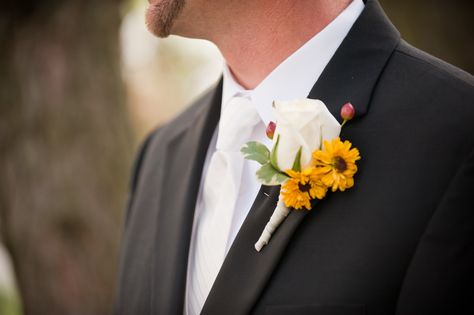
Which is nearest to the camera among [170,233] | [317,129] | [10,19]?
[317,129]

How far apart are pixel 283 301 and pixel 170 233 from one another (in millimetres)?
770

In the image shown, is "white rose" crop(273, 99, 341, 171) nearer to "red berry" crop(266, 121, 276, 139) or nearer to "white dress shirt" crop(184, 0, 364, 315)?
"red berry" crop(266, 121, 276, 139)

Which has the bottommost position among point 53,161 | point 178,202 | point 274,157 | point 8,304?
point 8,304

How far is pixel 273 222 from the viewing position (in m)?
1.76

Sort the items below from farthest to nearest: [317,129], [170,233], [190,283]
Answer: [170,233], [190,283], [317,129]

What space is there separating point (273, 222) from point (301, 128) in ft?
1.17

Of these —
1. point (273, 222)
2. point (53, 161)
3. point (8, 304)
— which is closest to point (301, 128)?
point (273, 222)

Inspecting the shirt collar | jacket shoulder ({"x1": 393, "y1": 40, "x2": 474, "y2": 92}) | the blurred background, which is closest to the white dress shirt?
the shirt collar

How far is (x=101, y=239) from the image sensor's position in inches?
172

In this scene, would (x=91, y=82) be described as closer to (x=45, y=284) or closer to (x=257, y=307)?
(x=45, y=284)

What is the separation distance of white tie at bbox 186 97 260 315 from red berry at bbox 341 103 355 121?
452 mm

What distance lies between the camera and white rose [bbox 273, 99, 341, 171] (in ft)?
5.40

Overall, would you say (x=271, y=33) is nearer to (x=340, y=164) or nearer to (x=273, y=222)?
(x=340, y=164)

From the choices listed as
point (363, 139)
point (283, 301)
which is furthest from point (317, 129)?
point (283, 301)
